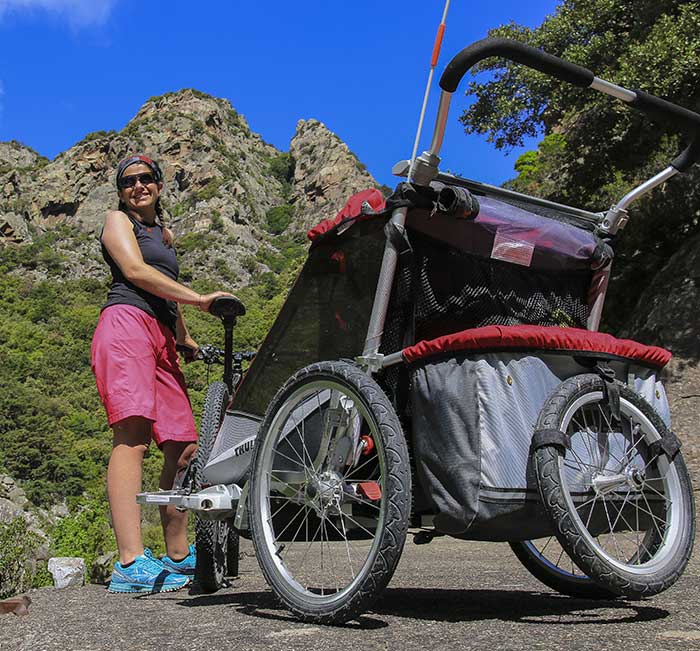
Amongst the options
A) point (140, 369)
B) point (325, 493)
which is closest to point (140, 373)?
point (140, 369)

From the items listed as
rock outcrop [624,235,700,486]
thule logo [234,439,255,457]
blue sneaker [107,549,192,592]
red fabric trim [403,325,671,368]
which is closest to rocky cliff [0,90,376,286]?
rock outcrop [624,235,700,486]

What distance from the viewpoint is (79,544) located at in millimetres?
5793

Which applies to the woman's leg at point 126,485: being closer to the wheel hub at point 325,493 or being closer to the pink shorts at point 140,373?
the pink shorts at point 140,373

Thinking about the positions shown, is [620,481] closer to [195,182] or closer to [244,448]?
[244,448]

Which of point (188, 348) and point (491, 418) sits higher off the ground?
point (188, 348)

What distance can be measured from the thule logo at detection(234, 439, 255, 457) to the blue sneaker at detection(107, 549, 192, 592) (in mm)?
680

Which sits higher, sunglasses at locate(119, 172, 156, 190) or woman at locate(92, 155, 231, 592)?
sunglasses at locate(119, 172, 156, 190)

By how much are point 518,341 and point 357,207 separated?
0.82 meters

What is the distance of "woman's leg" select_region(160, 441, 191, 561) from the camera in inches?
152

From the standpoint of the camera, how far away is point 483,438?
227 centimetres

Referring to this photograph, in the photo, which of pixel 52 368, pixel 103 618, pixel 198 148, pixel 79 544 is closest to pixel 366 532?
pixel 103 618

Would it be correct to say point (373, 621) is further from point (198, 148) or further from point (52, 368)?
point (198, 148)

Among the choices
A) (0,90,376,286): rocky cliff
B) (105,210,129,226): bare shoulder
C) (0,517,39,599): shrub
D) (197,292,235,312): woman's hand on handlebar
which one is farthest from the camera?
(0,90,376,286): rocky cliff

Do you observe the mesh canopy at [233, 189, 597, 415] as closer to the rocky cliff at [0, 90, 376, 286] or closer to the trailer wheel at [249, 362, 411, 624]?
the trailer wheel at [249, 362, 411, 624]
